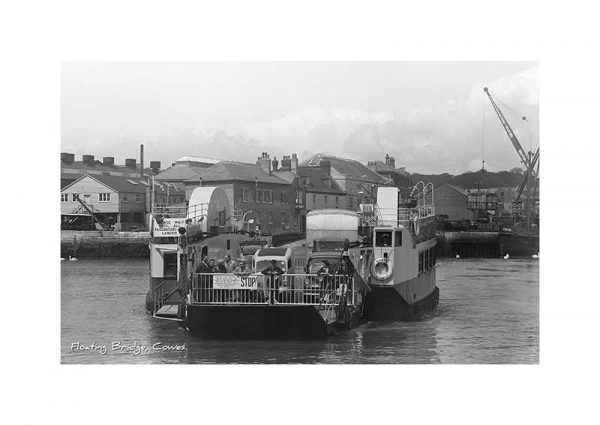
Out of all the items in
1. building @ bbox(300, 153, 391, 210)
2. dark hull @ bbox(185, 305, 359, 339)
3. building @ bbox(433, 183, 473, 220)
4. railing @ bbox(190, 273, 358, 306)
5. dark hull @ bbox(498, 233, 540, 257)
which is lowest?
dark hull @ bbox(185, 305, 359, 339)

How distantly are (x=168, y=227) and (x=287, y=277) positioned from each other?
173 inches

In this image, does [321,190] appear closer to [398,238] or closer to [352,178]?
[352,178]

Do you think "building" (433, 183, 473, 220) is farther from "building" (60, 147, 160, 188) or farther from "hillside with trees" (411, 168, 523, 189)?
"building" (60, 147, 160, 188)

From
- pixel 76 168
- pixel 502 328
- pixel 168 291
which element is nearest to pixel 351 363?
pixel 502 328

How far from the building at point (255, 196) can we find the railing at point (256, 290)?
4.30 m

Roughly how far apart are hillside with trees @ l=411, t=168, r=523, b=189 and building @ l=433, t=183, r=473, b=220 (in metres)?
0.98

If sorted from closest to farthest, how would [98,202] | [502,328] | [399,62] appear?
[399,62], [502,328], [98,202]

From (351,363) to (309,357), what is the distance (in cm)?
84

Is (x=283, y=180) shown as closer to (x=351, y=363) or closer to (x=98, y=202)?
(x=98, y=202)

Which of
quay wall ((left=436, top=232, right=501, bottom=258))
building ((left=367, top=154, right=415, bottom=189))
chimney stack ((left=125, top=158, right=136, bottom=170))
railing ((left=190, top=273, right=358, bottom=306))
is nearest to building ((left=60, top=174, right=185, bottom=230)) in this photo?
chimney stack ((left=125, top=158, right=136, bottom=170))

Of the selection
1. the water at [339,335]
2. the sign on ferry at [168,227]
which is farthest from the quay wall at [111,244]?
the sign on ferry at [168,227]

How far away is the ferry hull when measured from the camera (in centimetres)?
1791

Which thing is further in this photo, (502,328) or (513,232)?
(513,232)

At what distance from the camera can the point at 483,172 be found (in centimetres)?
2189
